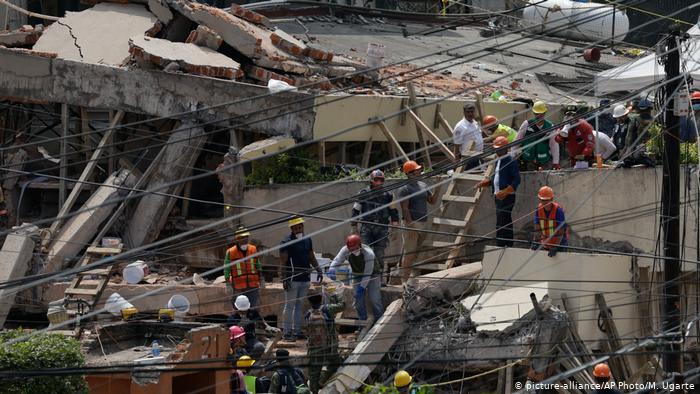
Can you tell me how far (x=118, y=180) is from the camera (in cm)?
2156

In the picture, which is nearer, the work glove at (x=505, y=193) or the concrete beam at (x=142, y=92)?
the work glove at (x=505, y=193)

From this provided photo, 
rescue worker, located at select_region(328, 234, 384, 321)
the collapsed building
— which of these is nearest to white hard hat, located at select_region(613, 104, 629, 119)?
the collapsed building

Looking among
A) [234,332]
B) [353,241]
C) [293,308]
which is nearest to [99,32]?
[293,308]

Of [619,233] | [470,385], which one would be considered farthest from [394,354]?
[619,233]

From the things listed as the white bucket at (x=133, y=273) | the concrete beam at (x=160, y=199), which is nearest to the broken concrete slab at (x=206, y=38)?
the concrete beam at (x=160, y=199)

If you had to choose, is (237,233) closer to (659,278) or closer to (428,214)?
(428,214)

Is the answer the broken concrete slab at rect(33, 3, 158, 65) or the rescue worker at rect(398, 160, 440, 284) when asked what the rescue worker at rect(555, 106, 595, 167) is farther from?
the broken concrete slab at rect(33, 3, 158, 65)

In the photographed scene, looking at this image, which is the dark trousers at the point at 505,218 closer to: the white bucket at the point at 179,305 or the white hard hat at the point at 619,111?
the white hard hat at the point at 619,111

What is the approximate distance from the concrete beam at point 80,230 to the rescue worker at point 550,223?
19.8 ft

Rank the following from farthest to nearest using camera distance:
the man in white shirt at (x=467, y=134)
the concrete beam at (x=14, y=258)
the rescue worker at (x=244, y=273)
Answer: the man in white shirt at (x=467, y=134) < the concrete beam at (x=14, y=258) < the rescue worker at (x=244, y=273)

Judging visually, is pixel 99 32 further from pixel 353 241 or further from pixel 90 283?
pixel 353 241

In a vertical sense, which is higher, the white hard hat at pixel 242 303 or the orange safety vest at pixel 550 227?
the orange safety vest at pixel 550 227

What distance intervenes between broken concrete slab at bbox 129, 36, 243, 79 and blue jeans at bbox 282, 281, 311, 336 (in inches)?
189

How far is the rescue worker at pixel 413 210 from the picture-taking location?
63.6 feet
